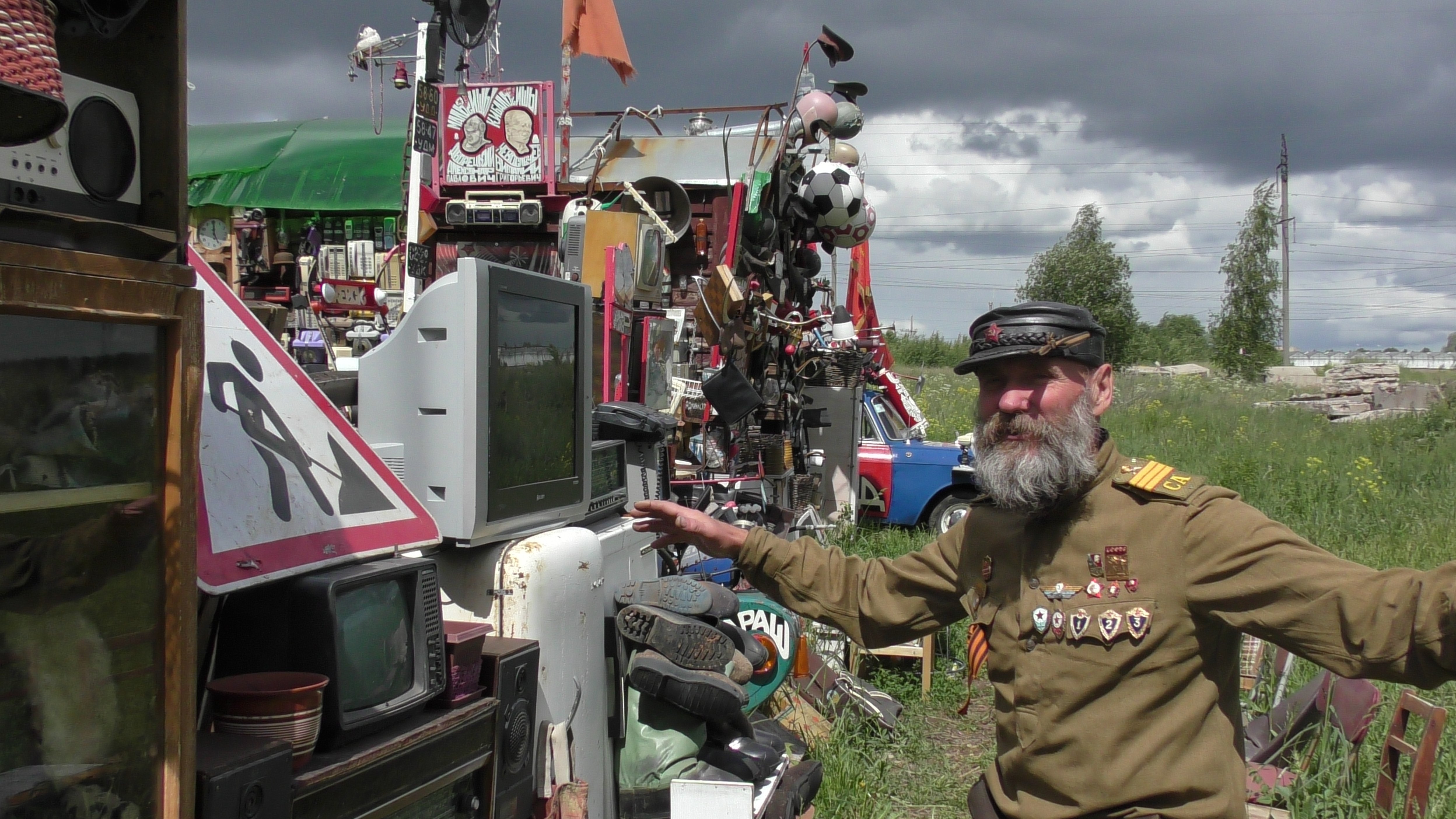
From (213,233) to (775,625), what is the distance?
18.1 metres

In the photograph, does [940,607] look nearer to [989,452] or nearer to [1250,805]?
[989,452]

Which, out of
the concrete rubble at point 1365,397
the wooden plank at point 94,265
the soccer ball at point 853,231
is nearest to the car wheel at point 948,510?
the soccer ball at point 853,231

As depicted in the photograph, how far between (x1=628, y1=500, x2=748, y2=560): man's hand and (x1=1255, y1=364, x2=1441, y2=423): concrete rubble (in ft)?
60.1

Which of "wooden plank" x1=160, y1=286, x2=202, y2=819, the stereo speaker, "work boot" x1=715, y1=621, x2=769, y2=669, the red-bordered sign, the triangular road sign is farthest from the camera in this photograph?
the red-bordered sign

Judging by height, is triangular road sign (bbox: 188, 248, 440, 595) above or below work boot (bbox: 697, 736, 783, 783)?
above

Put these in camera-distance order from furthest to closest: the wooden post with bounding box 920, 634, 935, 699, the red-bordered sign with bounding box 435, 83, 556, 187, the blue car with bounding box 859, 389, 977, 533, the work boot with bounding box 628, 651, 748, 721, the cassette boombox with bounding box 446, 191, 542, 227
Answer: the blue car with bounding box 859, 389, 977, 533
the cassette boombox with bounding box 446, 191, 542, 227
the red-bordered sign with bounding box 435, 83, 556, 187
the wooden post with bounding box 920, 634, 935, 699
the work boot with bounding box 628, 651, 748, 721

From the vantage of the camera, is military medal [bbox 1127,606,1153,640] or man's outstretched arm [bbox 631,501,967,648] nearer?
military medal [bbox 1127,606,1153,640]

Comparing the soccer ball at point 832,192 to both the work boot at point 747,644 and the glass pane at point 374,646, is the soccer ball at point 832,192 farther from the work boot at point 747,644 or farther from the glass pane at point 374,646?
the glass pane at point 374,646

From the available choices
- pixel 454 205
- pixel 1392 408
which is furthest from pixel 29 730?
pixel 1392 408

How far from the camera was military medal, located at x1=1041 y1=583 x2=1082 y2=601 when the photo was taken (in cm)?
231

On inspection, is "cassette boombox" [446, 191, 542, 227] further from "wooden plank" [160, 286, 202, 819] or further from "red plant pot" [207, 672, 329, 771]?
"wooden plank" [160, 286, 202, 819]

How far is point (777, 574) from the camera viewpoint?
2729mm

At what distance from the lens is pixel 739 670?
361cm

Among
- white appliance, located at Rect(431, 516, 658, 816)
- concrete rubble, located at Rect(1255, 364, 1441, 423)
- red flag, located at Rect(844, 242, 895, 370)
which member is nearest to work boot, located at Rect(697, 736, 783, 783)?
white appliance, located at Rect(431, 516, 658, 816)
